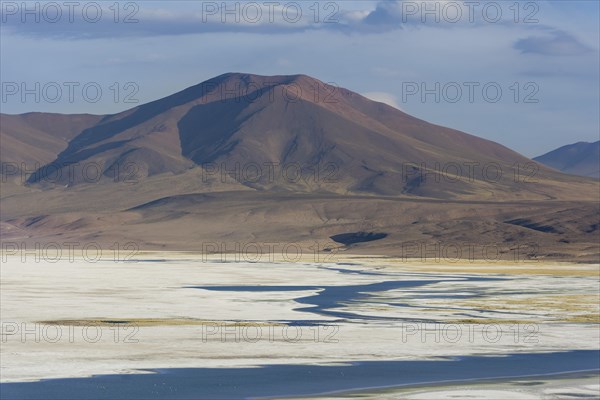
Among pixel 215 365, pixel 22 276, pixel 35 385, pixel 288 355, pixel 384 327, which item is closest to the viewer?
pixel 35 385

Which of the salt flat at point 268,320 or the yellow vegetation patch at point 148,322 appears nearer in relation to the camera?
the salt flat at point 268,320

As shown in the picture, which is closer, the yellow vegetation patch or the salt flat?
the salt flat

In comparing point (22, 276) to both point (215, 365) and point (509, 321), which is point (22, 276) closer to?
point (509, 321)

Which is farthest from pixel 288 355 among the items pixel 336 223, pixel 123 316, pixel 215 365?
pixel 336 223

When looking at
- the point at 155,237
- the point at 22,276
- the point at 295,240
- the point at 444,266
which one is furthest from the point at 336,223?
the point at 22,276

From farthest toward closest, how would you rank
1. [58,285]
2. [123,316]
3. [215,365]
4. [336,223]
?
[336,223] → [58,285] → [123,316] → [215,365]

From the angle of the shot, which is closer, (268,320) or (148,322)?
(148,322)

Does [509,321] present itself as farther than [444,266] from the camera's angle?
No
